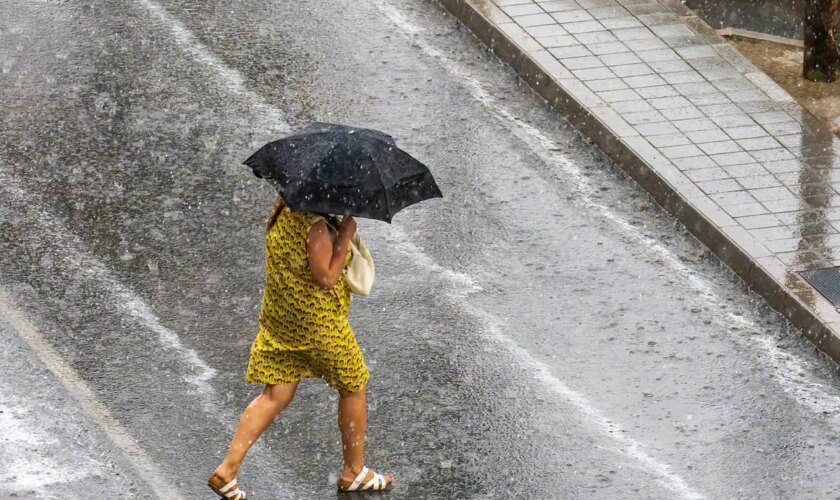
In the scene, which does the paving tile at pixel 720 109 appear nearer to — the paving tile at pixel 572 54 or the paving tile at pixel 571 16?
the paving tile at pixel 572 54

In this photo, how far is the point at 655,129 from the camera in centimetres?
1127

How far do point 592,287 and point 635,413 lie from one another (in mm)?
1265

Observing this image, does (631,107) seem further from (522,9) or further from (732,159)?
(522,9)

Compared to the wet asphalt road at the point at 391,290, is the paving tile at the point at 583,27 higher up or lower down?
higher up

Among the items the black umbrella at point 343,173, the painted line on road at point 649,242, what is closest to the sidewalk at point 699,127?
the painted line on road at point 649,242

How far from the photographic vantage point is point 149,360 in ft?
28.1

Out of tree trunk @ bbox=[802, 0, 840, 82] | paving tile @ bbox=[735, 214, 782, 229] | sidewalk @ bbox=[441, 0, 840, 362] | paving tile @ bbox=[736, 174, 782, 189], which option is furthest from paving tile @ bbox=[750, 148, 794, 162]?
tree trunk @ bbox=[802, 0, 840, 82]

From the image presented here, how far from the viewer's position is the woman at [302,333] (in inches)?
278

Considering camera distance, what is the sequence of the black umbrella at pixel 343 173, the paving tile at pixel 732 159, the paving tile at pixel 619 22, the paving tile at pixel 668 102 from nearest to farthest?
the black umbrella at pixel 343 173 → the paving tile at pixel 732 159 → the paving tile at pixel 668 102 → the paving tile at pixel 619 22

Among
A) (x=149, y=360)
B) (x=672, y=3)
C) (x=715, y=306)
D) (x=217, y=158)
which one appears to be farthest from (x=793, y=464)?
(x=672, y=3)

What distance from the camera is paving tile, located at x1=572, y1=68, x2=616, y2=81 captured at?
1191 cm

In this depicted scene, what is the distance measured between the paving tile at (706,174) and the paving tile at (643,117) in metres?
0.69

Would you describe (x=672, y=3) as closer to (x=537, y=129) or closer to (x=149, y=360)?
(x=537, y=129)

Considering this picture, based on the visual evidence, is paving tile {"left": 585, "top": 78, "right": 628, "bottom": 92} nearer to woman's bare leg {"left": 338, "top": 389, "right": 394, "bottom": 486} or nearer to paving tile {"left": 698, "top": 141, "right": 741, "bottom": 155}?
paving tile {"left": 698, "top": 141, "right": 741, "bottom": 155}
